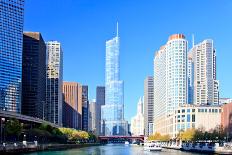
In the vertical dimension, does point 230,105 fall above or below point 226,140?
above

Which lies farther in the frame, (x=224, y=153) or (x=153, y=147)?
(x=153, y=147)

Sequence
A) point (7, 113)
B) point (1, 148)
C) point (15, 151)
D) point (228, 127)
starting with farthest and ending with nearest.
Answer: point (228, 127) < point (7, 113) < point (15, 151) < point (1, 148)

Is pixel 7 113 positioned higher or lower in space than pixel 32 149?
higher

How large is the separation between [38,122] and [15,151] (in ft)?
305

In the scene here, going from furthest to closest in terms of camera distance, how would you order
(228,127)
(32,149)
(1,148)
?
(228,127) → (32,149) → (1,148)

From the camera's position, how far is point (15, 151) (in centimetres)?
10731

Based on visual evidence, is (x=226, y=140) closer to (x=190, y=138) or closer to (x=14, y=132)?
(x=190, y=138)

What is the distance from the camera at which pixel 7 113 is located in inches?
Result: 5866

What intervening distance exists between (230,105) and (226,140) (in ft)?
94.7

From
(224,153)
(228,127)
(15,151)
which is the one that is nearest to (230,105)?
(228,127)

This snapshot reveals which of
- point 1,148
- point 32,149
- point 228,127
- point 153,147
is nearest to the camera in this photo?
point 1,148

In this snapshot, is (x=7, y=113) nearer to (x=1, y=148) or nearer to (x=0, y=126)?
(x=0, y=126)

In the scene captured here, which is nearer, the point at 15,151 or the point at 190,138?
the point at 15,151

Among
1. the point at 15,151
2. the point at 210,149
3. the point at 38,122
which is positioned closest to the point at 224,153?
the point at 210,149
